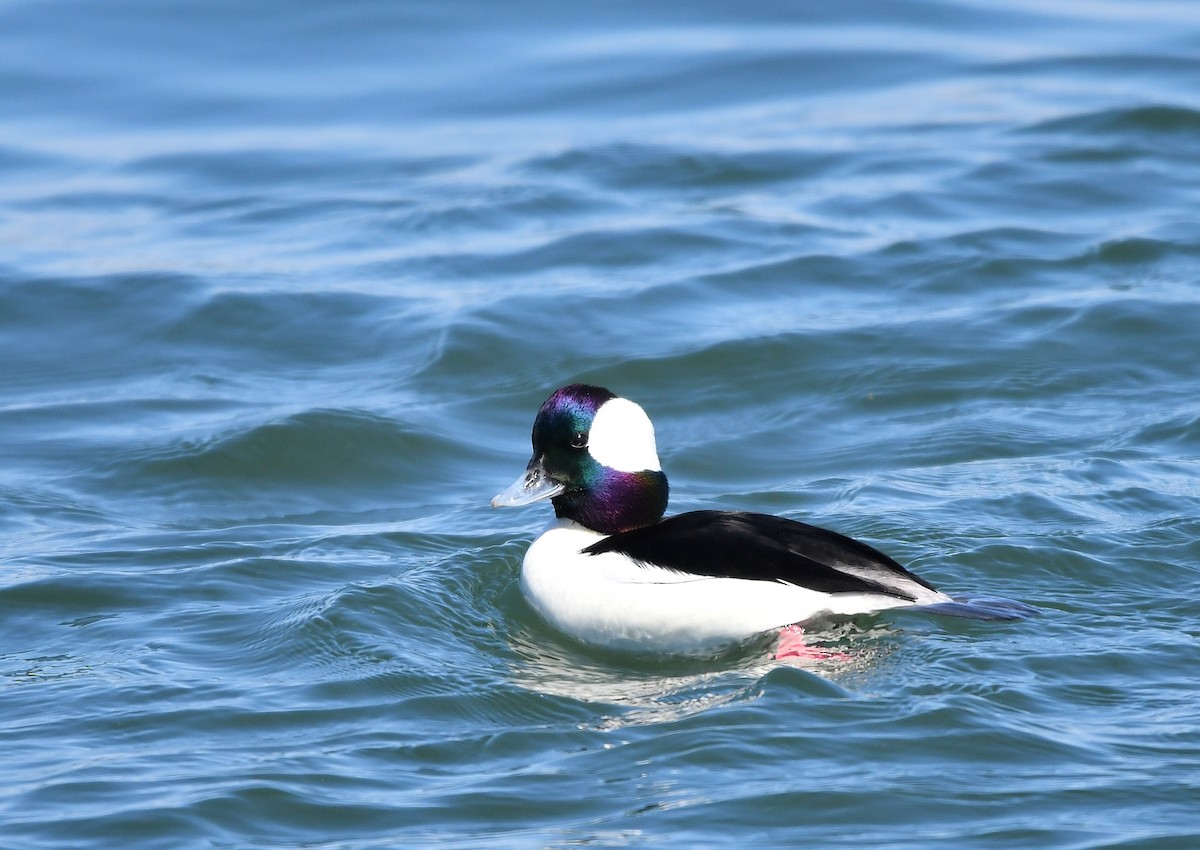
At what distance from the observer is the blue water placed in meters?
5.62

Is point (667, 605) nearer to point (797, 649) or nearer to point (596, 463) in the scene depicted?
point (797, 649)

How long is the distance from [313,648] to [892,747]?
236 cm

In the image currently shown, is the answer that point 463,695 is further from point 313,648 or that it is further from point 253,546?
point 253,546

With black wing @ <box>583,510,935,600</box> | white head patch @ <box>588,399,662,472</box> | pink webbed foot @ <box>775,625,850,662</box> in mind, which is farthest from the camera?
white head patch @ <box>588,399,662,472</box>

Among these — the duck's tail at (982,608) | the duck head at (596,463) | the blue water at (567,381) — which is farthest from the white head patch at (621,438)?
the duck's tail at (982,608)

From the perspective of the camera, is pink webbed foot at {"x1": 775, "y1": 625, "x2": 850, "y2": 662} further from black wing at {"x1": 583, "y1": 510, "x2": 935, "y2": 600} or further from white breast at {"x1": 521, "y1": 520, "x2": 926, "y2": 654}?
black wing at {"x1": 583, "y1": 510, "x2": 935, "y2": 600}

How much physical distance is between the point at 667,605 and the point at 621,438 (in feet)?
2.80

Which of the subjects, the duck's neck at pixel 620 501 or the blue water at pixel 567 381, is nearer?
the blue water at pixel 567 381

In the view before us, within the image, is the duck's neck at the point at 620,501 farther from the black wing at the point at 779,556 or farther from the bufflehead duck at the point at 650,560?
the black wing at the point at 779,556

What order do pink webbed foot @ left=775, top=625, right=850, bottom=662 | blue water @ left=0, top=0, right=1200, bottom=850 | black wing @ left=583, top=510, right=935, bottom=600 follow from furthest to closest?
black wing @ left=583, top=510, right=935, bottom=600
pink webbed foot @ left=775, top=625, right=850, bottom=662
blue water @ left=0, top=0, right=1200, bottom=850

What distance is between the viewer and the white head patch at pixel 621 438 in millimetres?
7250

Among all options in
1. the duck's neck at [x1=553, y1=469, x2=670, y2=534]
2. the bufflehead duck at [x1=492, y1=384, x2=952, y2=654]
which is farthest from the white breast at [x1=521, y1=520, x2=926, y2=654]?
the duck's neck at [x1=553, y1=469, x2=670, y2=534]

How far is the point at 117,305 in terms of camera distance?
476 inches

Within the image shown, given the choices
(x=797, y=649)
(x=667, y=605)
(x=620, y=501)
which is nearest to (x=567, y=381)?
(x=620, y=501)
